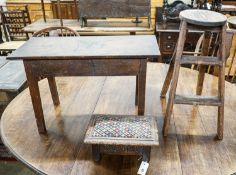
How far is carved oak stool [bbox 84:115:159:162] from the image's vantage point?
1.01 metres

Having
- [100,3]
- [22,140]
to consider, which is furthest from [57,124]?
[100,3]

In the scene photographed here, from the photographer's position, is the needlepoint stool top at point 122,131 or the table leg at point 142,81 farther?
the table leg at point 142,81

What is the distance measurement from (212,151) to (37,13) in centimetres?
476

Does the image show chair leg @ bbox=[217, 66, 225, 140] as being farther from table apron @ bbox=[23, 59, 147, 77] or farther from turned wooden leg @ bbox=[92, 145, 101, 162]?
turned wooden leg @ bbox=[92, 145, 101, 162]

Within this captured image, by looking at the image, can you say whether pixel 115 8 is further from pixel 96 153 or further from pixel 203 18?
pixel 96 153

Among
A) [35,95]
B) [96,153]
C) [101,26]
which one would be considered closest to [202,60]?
[96,153]

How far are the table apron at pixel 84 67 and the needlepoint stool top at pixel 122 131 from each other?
0.23 metres

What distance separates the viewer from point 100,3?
3.23 metres

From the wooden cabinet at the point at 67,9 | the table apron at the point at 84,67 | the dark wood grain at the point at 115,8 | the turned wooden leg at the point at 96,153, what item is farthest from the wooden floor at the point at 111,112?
the wooden cabinet at the point at 67,9

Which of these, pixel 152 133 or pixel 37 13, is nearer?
pixel 152 133

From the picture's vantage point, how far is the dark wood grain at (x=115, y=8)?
10.5ft

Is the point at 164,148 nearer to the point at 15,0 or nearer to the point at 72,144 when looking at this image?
the point at 72,144

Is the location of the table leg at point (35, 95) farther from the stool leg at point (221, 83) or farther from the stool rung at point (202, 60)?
the stool leg at point (221, 83)

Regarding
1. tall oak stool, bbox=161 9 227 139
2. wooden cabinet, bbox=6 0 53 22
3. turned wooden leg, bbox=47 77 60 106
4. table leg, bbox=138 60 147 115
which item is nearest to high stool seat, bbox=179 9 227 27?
tall oak stool, bbox=161 9 227 139
